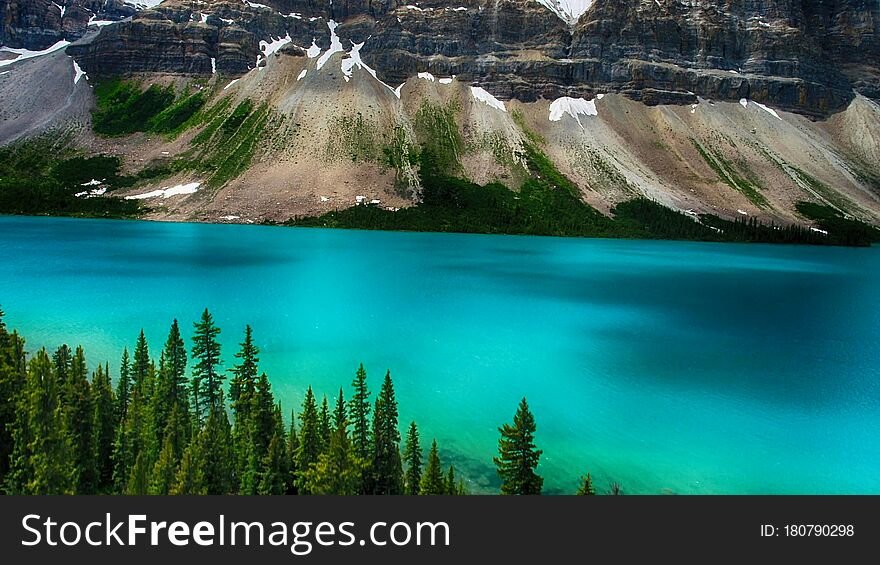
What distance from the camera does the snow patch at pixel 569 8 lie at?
17088cm

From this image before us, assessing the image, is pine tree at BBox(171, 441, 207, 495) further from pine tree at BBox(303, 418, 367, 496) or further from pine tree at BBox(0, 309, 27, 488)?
pine tree at BBox(0, 309, 27, 488)

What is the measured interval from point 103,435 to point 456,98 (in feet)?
479

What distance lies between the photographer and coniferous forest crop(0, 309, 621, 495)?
11.8 meters

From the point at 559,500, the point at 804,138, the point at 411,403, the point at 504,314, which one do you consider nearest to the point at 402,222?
the point at 504,314

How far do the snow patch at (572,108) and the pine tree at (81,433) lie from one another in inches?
5677

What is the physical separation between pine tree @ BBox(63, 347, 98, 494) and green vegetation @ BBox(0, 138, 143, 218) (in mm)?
104394

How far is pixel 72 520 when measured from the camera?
8.06 metres

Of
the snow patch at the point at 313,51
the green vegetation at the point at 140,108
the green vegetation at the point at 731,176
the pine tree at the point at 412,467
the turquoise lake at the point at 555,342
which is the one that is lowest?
the turquoise lake at the point at 555,342

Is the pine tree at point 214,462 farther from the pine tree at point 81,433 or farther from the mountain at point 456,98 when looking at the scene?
the mountain at point 456,98

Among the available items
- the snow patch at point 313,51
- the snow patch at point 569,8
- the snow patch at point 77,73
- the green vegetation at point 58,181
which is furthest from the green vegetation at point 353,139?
the snow patch at point 569,8

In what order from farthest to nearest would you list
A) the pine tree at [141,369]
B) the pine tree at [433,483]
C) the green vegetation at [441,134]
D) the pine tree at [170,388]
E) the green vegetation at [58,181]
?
the green vegetation at [441,134]
the green vegetation at [58,181]
the pine tree at [141,369]
the pine tree at [170,388]
the pine tree at [433,483]

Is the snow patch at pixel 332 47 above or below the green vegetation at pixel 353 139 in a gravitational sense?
above

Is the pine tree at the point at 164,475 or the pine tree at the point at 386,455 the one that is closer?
the pine tree at the point at 164,475

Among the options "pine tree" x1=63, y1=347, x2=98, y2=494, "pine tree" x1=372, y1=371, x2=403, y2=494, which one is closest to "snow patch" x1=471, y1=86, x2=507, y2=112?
"pine tree" x1=372, y1=371, x2=403, y2=494
